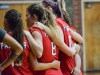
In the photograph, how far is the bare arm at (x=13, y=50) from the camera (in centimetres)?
376

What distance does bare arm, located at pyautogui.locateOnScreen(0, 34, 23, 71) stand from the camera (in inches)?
148

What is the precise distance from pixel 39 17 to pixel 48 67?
57cm

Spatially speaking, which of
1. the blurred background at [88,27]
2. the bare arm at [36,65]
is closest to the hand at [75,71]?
the bare arm at [36,65]

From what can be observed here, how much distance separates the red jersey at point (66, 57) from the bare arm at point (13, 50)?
3.78 ft

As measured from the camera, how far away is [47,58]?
4680mm

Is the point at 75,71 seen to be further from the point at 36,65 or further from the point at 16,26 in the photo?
the point at 16,26

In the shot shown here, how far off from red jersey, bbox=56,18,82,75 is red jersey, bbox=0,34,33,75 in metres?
0.72

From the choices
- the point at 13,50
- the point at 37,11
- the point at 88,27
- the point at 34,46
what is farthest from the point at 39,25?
the point at 88,27

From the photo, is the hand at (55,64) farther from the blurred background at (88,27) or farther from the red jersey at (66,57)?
the blurred background at (88,27)

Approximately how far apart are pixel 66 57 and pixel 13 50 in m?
1.29

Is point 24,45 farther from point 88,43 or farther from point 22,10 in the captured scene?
point 88,43

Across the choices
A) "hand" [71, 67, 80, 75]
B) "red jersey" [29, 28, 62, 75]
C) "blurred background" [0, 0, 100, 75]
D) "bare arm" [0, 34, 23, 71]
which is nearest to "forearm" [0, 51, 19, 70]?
"bare arm" [0, 34, 23, 71]

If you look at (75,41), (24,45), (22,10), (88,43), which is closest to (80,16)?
(88,43)

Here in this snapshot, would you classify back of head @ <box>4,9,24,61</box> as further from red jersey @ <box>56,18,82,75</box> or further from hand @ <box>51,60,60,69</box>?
red jersey @ <box>56,18,82,75</box>
